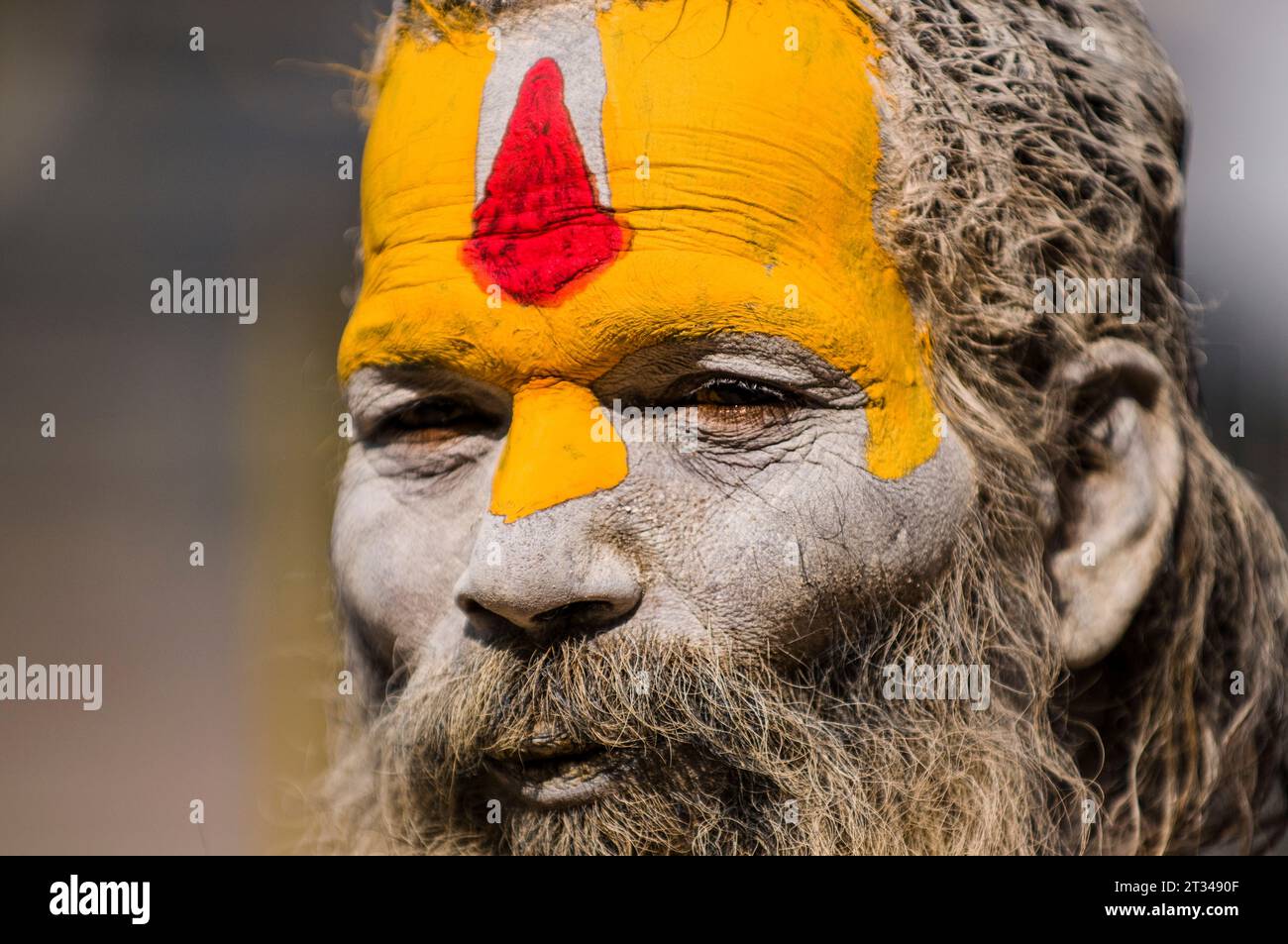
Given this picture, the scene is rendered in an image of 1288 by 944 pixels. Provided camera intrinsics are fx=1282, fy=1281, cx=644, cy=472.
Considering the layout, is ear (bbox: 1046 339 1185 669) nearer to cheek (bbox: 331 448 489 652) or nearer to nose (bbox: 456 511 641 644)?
nose (bbox: 456 511 641 644)

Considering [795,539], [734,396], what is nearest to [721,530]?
[795,539]

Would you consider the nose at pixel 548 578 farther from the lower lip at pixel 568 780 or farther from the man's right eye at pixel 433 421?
the man's right eye at pixel 433 421

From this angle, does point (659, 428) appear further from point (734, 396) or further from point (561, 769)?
point (561, 769)

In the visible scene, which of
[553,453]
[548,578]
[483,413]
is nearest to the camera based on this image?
[548,578]

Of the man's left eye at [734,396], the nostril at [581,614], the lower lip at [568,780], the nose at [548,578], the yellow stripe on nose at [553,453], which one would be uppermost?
the man's left eye at [734,396]

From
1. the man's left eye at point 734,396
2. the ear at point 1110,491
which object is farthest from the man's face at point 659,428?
the ear at point 1110,491

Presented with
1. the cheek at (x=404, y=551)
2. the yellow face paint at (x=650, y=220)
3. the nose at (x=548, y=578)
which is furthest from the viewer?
the cheek at (x=404, y=551)

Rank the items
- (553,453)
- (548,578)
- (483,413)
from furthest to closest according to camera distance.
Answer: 1. (483,413)
2. (553,453)
3. (548,578)

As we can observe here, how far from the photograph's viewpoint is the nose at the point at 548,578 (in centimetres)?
186

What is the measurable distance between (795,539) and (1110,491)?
2.16 feet

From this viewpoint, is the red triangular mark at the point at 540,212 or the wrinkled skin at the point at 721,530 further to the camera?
the red triangular mark at the point at 540,212

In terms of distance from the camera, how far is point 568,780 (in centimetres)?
195

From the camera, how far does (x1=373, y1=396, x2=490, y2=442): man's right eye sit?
85.7 inches

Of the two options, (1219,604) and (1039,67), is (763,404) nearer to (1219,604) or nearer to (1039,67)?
(1039,67)
